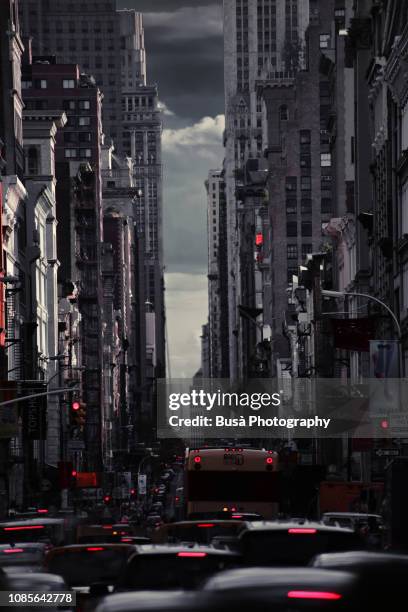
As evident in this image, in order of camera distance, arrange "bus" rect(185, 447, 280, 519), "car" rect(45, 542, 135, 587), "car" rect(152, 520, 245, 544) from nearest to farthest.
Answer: "car" rect(45, 542, 135, 587)
"car" rect(152, 520, 245, 544)
"bus" rect(185, 447, 280, 519)

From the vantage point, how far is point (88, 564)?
24.9 meters

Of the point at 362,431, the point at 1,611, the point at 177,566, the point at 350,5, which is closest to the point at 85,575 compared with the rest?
the point at 177,566

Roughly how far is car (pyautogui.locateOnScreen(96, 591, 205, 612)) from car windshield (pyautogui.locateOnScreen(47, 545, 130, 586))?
1135 cm

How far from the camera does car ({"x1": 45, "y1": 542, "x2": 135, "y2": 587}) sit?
81.1ft

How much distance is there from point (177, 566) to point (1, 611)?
385cm

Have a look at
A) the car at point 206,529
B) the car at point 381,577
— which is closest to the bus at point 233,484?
the car at point 206,529

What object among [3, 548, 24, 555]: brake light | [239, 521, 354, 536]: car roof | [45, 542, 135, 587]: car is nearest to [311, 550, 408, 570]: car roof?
[239, 521, 354, 536]: car roof

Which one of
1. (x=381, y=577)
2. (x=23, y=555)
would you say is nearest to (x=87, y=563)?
(x=23, y=555)

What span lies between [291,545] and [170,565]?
155 inches

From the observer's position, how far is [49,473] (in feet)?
421

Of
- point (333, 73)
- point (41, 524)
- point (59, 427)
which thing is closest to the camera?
point (41, 524)

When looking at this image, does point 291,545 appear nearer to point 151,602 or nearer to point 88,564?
point 88,564

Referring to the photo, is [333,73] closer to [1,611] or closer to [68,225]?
[68,225]

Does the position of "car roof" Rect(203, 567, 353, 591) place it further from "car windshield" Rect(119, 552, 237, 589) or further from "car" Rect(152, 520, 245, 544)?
"car" Rect(152, 520, 245, 544)
